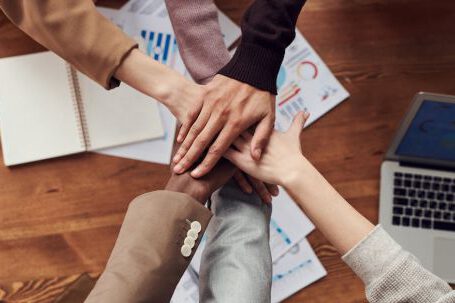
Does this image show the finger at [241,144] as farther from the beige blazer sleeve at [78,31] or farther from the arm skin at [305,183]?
the beige blazer sleeve at [78,31]

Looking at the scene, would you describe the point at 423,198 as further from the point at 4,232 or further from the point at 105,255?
the point at 4,232

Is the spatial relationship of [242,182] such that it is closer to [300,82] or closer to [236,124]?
[236,124]

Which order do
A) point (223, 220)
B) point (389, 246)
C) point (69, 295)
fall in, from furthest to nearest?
point (69, 295) → point (223, 220) → point (389, 246)

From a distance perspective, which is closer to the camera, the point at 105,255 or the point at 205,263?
the point at 205,263

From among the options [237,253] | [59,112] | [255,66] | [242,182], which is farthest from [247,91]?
[59,112]

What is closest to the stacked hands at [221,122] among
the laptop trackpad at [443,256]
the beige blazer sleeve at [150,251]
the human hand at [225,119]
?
the human hand at [225,119]

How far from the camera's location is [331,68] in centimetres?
107

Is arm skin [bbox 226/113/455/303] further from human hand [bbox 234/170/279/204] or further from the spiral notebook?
the spiral notebook

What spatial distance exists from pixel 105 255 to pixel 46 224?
121mm

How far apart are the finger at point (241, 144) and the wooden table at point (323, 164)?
0.19 meters

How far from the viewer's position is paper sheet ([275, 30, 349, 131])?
1062 mm

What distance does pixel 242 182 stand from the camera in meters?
0.90

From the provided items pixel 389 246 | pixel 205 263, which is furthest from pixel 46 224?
pixel 389 246

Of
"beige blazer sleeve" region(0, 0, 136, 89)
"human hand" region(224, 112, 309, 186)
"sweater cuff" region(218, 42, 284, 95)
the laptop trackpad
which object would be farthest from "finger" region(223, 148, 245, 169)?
the laptop trackpad
